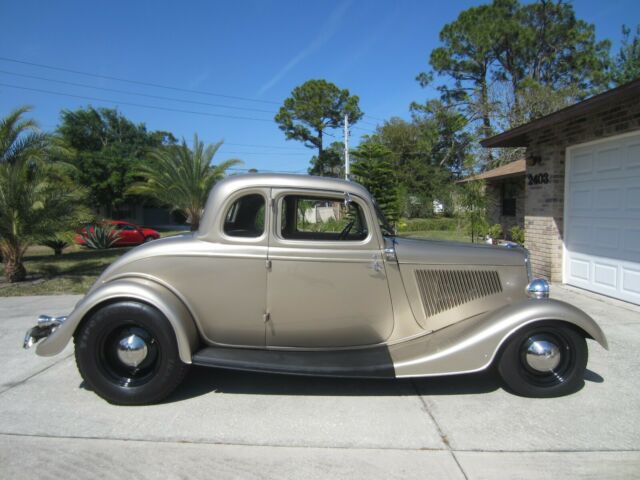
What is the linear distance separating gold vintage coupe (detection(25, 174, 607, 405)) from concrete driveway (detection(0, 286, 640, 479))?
284mm

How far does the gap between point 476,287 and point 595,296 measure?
167 inches

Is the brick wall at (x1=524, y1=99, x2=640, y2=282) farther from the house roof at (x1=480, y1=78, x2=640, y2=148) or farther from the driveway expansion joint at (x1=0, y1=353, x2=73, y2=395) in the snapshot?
the driveway expansion joint at (x1=0, y1=353, x2=73, y2=395)

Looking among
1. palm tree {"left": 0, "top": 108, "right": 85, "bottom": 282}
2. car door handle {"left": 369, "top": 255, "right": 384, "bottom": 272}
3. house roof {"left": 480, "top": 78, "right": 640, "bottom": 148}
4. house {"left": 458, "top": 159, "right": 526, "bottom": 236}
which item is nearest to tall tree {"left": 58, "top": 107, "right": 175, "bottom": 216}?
palm tree {"left": 0, "top": 108, "right": 85, "bottom": 282}

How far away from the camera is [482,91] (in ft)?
90.1

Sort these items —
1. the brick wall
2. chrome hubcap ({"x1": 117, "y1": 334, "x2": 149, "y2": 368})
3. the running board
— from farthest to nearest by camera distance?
the brick wall → chrome hubcap ({"x1": 117, "y1": 334, "x2": 149, "y2": 368}) → the running board

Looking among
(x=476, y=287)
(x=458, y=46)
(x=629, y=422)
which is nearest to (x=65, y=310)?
(x=476, y=287)

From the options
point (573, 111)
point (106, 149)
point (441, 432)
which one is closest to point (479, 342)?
point (441, 432)

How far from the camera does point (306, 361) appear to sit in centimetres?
309

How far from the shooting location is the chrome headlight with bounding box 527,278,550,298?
3.33 meters

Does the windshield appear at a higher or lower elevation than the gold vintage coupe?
higher

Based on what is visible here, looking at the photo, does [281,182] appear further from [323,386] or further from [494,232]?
[494,232]

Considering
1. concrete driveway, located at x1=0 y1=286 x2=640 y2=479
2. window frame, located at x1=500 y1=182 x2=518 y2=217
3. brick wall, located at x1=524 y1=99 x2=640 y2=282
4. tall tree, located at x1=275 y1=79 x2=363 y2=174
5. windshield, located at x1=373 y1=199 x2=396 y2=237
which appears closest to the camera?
concrete driveway, located at x1=0 y1=286 x2=640 y2=479

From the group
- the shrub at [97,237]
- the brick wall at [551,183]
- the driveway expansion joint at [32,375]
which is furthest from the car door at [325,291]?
the shrub at [97,237]

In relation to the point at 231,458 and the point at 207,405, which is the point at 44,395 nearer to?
the point at 207,405
